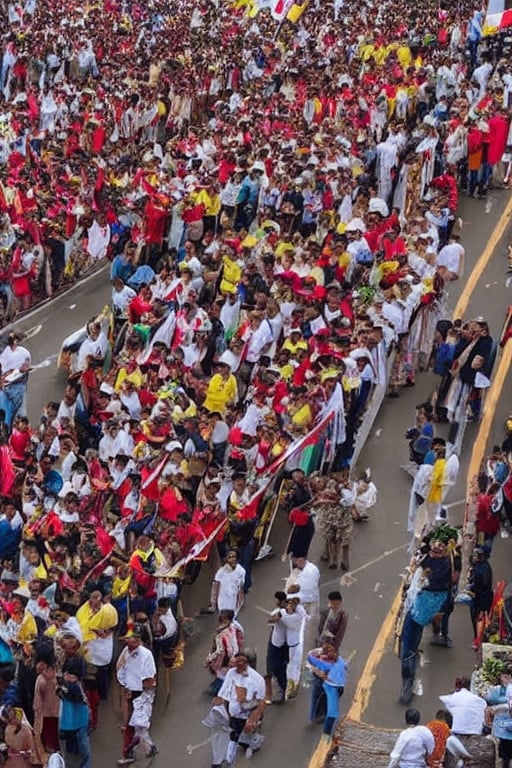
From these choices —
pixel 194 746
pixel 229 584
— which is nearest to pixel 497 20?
pixel 229 584

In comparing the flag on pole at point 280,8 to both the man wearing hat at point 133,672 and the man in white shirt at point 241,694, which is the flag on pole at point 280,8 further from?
the man in white shirt at point 241,694

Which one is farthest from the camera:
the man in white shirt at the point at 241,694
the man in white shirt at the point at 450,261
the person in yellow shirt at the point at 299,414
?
the man in white shirt at the point at 450,261

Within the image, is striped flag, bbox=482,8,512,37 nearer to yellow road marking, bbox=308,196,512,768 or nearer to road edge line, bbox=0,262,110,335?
yellow road marking, bbox=308,196,512,768

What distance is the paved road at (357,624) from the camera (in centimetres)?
1638

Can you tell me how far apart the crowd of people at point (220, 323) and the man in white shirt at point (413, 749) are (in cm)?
196

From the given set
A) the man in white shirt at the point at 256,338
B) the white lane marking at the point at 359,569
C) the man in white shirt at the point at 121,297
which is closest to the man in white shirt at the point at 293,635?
the white lane marking at the point at 359,569

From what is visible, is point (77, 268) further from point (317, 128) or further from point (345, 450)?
point (345, 450)

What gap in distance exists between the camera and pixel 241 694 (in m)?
15.4

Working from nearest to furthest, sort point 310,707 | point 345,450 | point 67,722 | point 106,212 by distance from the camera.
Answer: point 67,722
point 310,707
point 345,450
point 106,212

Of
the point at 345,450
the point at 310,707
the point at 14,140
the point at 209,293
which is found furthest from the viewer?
the point at 14,140

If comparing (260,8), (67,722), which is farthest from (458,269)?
(260,8)

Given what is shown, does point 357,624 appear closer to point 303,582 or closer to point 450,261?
point 303,582

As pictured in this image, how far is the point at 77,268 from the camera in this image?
26.4m

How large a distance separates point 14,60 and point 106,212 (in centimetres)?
914
